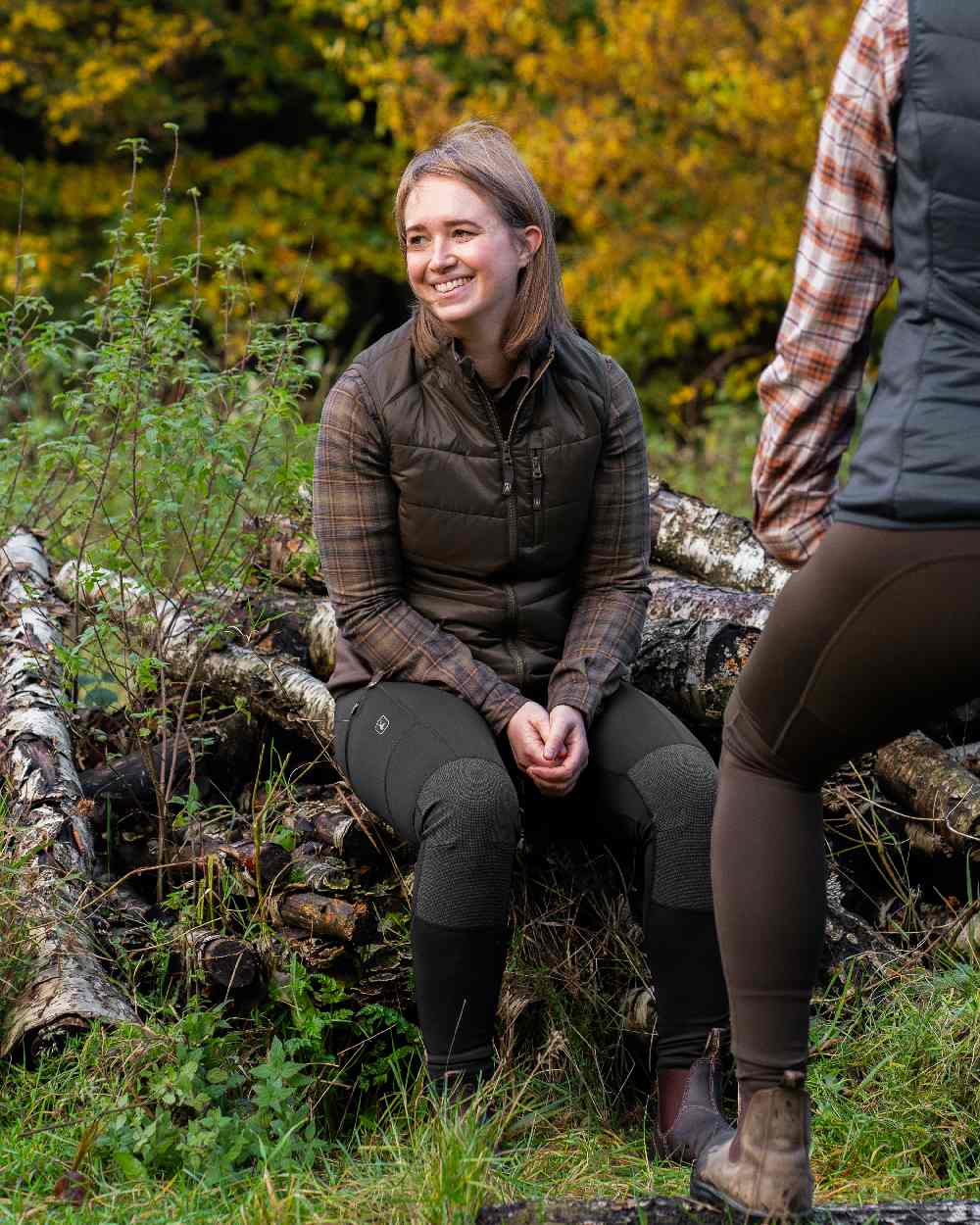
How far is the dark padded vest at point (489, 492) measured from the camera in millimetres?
3162

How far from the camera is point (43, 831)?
3.36 meters

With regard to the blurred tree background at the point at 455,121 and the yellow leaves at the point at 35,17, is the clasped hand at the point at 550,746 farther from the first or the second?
the yellow leaves at the point at 35,17

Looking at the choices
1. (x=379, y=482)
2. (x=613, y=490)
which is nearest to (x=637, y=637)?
(x=613, y=490)

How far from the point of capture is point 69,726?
3973 millimetres

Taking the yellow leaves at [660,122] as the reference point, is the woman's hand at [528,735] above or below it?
above

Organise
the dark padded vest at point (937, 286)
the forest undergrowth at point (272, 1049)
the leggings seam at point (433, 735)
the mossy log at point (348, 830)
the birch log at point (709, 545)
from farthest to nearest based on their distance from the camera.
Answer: the birch log at point (709, 545), the mossy log at point (348, 830), the leggings seam at point (433, 735), the forest undergrowth at point (272, 1049), the dark padded vest at point (937, 286)

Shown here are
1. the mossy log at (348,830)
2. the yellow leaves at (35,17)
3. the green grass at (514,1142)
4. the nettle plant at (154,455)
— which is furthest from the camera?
the yellow leaves at (35,17)

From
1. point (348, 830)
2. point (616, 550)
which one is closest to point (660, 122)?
point (616, 550)

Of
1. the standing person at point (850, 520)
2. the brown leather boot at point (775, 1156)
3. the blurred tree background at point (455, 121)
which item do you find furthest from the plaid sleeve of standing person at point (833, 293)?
the blurred tree background at point (455, 121)

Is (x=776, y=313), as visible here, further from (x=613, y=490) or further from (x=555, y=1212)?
(x=555, y=1212)

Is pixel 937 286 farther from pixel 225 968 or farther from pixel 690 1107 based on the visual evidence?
pixel 225 968

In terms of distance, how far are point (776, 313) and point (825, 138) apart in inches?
406

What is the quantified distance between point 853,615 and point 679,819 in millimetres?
1179

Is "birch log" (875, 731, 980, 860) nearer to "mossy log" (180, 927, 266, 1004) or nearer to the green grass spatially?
the green grass
